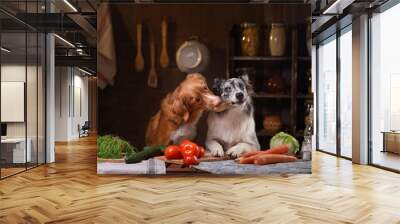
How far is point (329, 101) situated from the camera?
10.1 m

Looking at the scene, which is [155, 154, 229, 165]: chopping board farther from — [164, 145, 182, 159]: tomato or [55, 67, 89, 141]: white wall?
[55, 67, 89, 141]: white wall

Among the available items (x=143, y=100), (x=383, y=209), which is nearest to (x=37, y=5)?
(x=143, y=100)

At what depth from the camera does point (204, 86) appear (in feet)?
20.2

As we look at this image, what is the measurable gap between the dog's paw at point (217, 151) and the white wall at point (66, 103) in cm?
1049

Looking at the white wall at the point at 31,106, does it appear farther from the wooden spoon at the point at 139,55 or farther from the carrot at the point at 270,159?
the carrot at the point at 270,159

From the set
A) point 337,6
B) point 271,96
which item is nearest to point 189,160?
point 271,96

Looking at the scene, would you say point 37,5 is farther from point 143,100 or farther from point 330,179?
point 330,179

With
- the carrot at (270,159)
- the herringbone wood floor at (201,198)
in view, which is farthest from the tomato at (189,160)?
the carrot at (270,159)

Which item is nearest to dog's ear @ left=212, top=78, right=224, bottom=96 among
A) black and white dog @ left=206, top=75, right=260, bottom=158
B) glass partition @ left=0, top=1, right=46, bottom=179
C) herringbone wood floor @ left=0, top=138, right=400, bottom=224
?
black and white dog @ left=206, top=75, right=260, bottom=158

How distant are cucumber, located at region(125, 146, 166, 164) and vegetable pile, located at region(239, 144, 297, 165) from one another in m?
1.17

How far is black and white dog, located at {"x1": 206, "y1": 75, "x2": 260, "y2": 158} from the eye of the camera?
241 inches

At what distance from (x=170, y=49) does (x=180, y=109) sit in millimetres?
875

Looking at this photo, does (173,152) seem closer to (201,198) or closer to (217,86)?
(217,86)

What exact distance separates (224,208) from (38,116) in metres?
4.78
